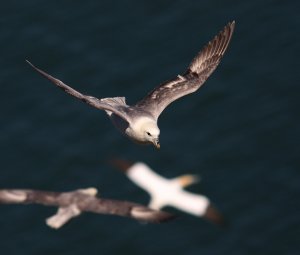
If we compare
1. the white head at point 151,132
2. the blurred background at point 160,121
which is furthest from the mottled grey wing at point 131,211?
the blurred background at point 160,121

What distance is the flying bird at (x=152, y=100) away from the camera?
3098cm

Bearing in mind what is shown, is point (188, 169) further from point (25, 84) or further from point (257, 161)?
point (25, 84)

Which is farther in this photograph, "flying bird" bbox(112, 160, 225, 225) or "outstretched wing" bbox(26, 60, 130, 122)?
"flying bird" bbox(112, 160, 225, 225)

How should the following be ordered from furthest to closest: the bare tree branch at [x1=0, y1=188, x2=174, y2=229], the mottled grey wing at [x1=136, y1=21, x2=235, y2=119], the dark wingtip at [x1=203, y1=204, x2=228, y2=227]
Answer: the mottled grey wing at [x1=136, y1=21, x2=235, y2=119] < the dark wingtip at [x1=203, y1=204, x2=228, y2=227] < the bare tree branch at [x1=0, y1=188, x2=174, y2=229]

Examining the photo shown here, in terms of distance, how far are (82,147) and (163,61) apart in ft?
14.6

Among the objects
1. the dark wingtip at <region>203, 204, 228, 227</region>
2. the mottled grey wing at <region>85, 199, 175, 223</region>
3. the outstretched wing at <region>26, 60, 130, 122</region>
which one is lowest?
the mottled grey wing at <region>85, 199, 175, 223</region>

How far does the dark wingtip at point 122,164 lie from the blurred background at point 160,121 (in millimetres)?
1178

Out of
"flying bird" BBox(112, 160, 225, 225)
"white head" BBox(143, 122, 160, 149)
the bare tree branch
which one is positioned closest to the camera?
the bare tree branch

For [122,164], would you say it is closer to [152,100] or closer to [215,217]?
[152,100]

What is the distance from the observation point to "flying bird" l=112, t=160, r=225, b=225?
32.3 meters

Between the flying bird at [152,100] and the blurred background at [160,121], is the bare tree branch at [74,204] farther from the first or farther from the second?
the blurred background at [160,121]

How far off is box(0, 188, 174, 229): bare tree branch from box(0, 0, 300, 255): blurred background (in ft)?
27.4

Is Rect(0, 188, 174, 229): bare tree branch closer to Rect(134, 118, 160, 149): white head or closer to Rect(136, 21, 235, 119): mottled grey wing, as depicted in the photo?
Rect(134, 118, 160, 149): white head


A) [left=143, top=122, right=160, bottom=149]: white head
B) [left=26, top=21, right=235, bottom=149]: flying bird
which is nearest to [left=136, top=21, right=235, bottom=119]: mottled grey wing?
[left=26, top=21, right=235, bottom=149]: flying bird
